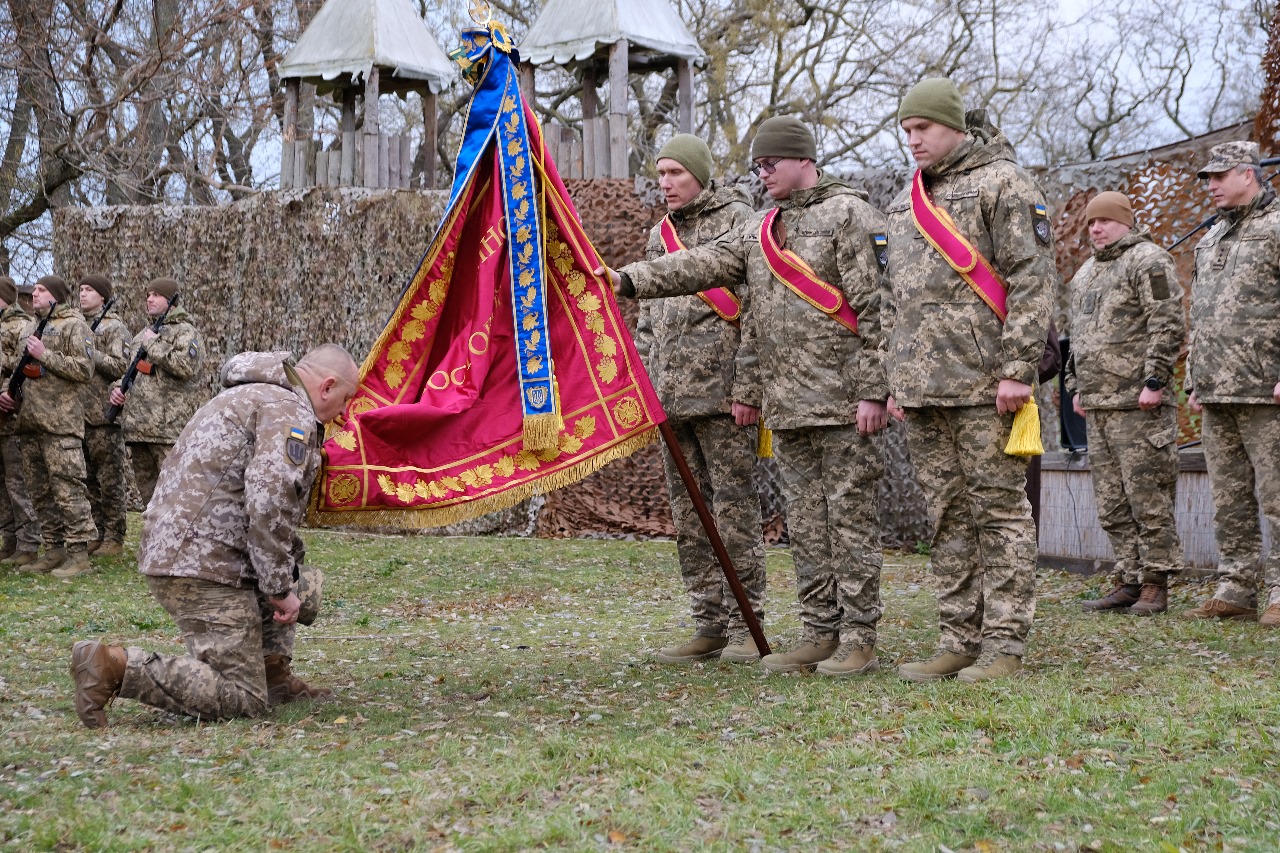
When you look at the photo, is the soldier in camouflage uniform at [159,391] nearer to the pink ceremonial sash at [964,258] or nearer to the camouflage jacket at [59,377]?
the camouflage jacket at [59,377]

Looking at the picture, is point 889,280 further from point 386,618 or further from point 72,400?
point 72,400

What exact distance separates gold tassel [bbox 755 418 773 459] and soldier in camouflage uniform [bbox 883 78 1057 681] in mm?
885

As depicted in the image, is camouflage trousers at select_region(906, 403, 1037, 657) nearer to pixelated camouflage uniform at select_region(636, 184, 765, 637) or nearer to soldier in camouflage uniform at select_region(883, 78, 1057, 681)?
soldier in camouflage uniform at select_region(883, 78, 1057, 681)

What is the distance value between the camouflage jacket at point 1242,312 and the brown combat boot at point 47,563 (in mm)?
8476

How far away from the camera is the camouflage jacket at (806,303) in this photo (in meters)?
5.68

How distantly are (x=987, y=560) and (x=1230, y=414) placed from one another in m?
2.87

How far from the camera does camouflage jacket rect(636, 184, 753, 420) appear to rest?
613 cm

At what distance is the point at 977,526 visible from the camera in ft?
17.7

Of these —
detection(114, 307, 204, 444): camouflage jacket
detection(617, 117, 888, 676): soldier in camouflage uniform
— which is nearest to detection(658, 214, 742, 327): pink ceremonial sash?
detection(617, 117, 888, 676): soldier in camouflage uniform

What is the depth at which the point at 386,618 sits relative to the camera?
8.46m

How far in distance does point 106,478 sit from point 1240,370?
8.85m

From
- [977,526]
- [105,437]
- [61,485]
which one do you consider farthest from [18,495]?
[977,526]

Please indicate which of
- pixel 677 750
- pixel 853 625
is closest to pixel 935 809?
pixel 677 750

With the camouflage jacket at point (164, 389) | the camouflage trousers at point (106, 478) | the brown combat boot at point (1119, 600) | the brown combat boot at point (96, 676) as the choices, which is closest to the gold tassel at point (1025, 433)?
the brown combat boot at point (1119, 600)
